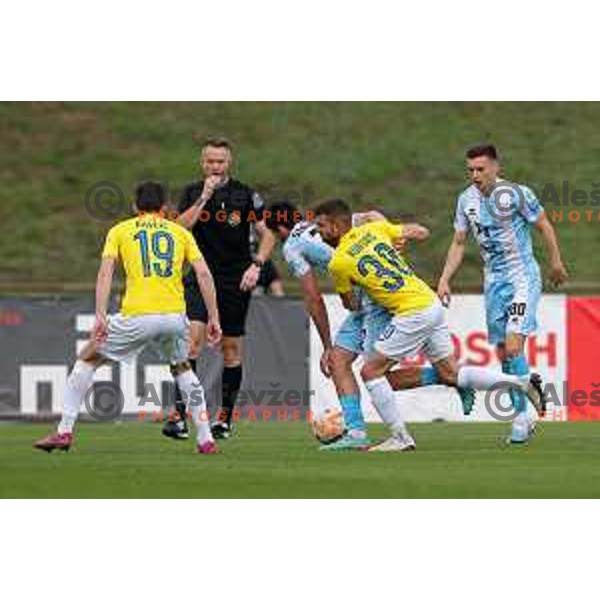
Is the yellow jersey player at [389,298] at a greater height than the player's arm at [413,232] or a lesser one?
lesser

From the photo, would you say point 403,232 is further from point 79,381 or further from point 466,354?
point 466,354

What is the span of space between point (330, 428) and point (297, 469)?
6.40ft

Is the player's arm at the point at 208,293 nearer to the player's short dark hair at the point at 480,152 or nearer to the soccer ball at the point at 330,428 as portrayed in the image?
the soccer ball at the point at 330,428

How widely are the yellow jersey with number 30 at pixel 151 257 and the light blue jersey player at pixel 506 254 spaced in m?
2.12

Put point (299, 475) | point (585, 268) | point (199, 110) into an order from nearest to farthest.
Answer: point (299, 475) < point (585, 268) < point (199, 110)

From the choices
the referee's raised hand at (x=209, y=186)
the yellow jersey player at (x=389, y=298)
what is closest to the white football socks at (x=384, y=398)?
the yellow jersey player at (x=389, y=298)

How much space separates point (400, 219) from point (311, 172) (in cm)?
181

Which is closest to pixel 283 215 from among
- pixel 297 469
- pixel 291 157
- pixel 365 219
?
pixel 365 219

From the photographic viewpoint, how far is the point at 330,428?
52.4ft

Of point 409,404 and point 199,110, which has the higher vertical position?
point 199,110

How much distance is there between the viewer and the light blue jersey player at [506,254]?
16062 millimetres

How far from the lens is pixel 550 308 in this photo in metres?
22.0

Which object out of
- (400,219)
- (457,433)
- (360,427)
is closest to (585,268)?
(400,219)

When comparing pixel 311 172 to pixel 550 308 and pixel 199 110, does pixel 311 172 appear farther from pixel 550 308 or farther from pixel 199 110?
pixel 550 308
